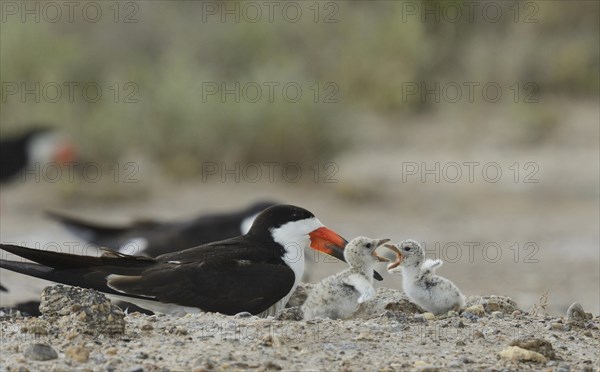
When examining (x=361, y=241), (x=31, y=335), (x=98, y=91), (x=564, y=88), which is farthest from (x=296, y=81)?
(x=31, y=335)

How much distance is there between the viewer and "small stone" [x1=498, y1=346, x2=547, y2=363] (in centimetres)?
490

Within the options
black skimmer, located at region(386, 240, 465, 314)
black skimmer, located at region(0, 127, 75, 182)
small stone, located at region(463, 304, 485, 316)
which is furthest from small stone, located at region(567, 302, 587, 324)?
black skimmer, located at region(0, 127, 75, 182)

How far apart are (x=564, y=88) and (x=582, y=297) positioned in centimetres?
947

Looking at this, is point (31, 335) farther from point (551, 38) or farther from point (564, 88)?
point (551, 38)

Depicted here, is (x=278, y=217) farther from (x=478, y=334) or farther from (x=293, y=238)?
(x=478, y=334)

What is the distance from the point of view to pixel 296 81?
1609cm

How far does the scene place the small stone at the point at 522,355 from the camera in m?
4.90

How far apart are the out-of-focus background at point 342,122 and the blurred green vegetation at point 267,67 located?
0.11 ft

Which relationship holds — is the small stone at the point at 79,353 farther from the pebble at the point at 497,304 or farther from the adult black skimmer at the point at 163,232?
the adult black skimmer at the point at 163,232

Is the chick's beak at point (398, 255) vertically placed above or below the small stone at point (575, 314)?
above

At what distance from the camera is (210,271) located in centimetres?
598

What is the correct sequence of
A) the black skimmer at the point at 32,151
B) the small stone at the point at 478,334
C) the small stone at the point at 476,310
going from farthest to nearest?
the black skimmer at the point at 32,151
the small stone at the point at 476,310
the small stone at the point at 478,334

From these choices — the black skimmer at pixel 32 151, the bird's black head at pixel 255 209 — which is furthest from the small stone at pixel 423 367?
the black skimmer at pixel 32 151

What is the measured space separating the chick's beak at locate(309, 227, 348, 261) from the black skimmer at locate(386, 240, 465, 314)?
1.29 feet
